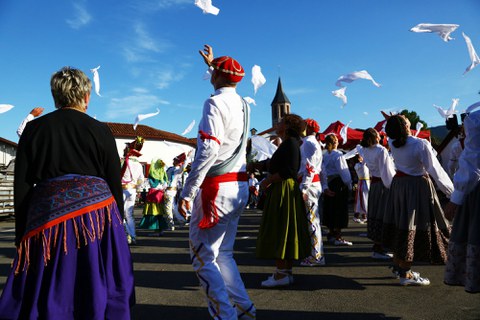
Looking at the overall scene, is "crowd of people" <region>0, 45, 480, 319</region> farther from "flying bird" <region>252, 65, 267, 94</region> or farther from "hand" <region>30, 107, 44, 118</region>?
"flying bird" <region>252, 65, 267, 94</region>

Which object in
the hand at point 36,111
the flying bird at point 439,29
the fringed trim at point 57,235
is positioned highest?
the flying bird at point 439,29

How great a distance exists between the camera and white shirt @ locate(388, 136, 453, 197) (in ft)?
12.9

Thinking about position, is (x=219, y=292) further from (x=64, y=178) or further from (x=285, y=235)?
(x=285, y=235)

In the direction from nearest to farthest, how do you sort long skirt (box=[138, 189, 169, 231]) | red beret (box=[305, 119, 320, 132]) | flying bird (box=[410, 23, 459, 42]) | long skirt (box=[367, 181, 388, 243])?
flying bird (box=[410, 23, 459, 42]) < long skirt (box=[367, 181, 388, 243]) < red beret (box=[305, 119, 320, 132]) < long skirt (box=[138, 189, 169, 231])

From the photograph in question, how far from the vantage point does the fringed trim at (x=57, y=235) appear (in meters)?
2.20

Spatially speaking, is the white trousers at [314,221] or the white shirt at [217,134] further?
the white trousers at [314,221]

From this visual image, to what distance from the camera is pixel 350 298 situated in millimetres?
3781

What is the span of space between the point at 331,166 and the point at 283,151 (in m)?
3.29

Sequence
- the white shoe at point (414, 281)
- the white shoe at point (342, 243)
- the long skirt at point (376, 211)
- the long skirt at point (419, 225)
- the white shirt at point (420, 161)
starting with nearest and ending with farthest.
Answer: the white shirt at point (420, 161) < the long skirt at point (419, 225) < the white shoe at point (414, 281) < the long skirt at point (376, 211) < the white shoe at point (342, 243)

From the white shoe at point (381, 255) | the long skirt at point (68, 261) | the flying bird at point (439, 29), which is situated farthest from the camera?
the white shoe at point (381, 255)

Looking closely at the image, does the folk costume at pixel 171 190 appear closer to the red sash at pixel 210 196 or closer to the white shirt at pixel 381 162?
the white shirt at pixel 381 162

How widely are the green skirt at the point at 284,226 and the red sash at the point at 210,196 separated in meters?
1.53

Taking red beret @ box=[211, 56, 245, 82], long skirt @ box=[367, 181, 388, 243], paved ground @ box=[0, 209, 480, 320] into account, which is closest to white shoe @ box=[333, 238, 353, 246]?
paved ground @ box=[0, 209, 480, 320]

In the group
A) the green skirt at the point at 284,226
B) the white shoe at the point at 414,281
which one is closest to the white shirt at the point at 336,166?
the green skirt at the point at 284,226
